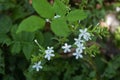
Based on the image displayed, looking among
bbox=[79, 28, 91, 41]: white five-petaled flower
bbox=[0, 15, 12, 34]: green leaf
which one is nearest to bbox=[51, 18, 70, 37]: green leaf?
bbox=[79, 28, 91, 41]: white five-petaled flower

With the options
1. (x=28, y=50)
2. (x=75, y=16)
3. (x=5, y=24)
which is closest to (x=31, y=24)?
(x=75, y=16)

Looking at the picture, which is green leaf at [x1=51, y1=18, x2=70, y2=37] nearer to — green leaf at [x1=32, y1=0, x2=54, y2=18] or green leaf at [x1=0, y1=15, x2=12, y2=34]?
green leaf at [x1=32, y1=0, x2=54, y2=18]

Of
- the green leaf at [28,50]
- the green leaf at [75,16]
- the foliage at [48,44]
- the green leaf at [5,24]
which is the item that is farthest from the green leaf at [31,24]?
the green leaf at [5,24]

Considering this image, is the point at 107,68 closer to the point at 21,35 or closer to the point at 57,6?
the point at 21,35

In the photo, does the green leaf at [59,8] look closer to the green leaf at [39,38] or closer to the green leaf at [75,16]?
the green leaf at [75,16]

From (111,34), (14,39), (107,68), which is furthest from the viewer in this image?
(111,34)

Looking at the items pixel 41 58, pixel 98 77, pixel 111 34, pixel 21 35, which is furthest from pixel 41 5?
pixel 111 34

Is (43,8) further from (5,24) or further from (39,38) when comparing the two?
(5,24)
